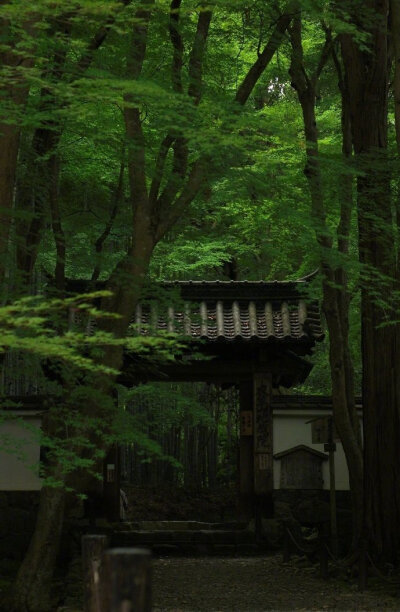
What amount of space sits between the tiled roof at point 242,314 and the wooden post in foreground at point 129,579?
11013 mm

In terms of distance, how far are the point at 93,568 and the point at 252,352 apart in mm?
10375

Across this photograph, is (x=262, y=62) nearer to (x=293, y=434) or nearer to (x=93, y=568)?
(x=293, y=434)

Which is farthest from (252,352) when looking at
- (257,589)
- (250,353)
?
(257,589)

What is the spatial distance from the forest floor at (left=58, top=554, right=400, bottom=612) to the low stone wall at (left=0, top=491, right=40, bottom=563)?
214cm

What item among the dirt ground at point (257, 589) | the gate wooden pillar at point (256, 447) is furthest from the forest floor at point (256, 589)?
Answer: the gate wooden pillar at point (256, 447)

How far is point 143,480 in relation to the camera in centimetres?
2053

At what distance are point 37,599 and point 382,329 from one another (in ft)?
17.2

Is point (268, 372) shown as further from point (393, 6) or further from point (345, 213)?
point (393, 6)

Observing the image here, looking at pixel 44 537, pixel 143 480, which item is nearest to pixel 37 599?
pixel 44 537

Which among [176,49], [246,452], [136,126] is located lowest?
[246,452]

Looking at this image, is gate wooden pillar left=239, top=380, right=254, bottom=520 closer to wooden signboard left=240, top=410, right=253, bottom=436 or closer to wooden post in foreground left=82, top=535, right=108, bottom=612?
wooden signboard left=240, top=410, right=253, bottom=436

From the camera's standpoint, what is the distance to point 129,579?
3033 mm

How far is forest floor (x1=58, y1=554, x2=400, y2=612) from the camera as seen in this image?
9797 millimetres

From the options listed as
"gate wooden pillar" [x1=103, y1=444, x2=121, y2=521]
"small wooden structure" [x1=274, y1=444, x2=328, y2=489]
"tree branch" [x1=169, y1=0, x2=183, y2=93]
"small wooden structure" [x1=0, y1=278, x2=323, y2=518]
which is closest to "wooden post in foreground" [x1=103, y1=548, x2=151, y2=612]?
"tree branch" [x1=169, y1=0, x2=183, y2=93]
